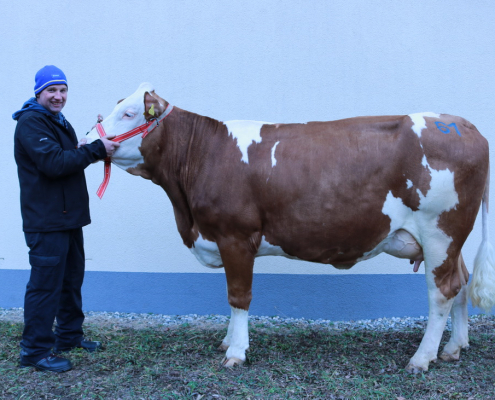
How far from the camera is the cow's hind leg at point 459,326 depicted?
12.7 ft

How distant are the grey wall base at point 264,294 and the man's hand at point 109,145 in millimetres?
1983

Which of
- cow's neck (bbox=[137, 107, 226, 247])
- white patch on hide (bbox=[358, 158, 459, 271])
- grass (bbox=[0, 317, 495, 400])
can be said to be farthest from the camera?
cow's neck (bbox=[137, 107, 226, 247])

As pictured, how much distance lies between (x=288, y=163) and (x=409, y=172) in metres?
0.86

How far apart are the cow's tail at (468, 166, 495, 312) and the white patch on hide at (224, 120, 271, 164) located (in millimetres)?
1801

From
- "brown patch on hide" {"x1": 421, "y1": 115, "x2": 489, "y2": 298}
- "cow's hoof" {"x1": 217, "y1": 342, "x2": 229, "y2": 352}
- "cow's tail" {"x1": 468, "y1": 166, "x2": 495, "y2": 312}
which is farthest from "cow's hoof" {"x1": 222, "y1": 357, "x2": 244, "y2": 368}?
"cow's tail" {"x1": 468, "y1": 166, "x2": 495, "y2": 312}

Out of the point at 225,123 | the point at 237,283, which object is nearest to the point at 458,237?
the point at 237,283

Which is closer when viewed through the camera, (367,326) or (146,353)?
(146,353)

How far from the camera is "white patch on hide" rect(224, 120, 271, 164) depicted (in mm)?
3676

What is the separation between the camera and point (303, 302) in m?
5.11

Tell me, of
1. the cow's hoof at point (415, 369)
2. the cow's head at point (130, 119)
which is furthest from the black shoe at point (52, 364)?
the cow's hoof at point (415, 369)

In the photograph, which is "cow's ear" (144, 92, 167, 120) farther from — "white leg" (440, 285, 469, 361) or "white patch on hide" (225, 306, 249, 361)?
"white leg" (440, 285, 469, 361)

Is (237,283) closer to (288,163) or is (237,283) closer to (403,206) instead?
(288,163)

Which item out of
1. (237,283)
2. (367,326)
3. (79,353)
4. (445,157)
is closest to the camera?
(445,157)

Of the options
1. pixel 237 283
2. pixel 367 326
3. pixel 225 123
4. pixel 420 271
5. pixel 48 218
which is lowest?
pixel 367 326
